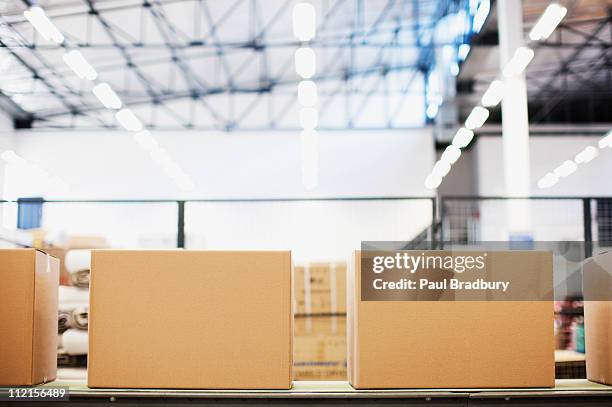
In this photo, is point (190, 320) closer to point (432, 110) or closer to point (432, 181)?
point (432, 181)

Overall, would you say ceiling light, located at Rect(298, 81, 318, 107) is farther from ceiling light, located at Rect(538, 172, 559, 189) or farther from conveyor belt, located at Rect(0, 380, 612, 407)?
conveyor belt, located at Rect(0, 380, 612, 407)

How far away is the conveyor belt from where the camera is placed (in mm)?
2543

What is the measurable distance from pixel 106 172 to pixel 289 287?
16.3m

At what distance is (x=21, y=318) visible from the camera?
261cm

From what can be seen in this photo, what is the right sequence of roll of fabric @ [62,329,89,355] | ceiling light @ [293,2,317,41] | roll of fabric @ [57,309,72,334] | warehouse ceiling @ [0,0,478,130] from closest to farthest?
roll of fabric @ [62,329,89,355] < roll of fabric @ [57,309,72,334] < ceiling light @ [293,2,317,41] < warehouse ceiling @ [0,0,478,130]

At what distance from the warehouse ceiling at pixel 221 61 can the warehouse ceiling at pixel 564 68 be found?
3.15 ft

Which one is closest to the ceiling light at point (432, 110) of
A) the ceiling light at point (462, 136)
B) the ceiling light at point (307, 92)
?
the ceiling light at point (462, 136)

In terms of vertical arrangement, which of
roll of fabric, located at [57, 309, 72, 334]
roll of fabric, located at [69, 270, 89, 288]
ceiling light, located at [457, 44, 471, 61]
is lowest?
roll of fabric, located at [57, 309, 72, 334]

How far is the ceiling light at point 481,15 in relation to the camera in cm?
1236

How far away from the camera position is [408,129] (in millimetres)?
18547

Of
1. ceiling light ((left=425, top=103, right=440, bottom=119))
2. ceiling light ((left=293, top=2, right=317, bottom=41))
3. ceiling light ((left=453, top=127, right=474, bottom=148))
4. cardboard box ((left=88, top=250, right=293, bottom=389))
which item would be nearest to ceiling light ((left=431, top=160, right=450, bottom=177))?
ceiling light ((left=453, top=127, right=474, bottom=148))

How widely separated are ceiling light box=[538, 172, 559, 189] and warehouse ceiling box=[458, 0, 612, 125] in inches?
82.3

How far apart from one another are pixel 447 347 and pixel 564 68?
1641 cm

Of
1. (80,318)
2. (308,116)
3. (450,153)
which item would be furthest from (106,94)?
(80,318)
